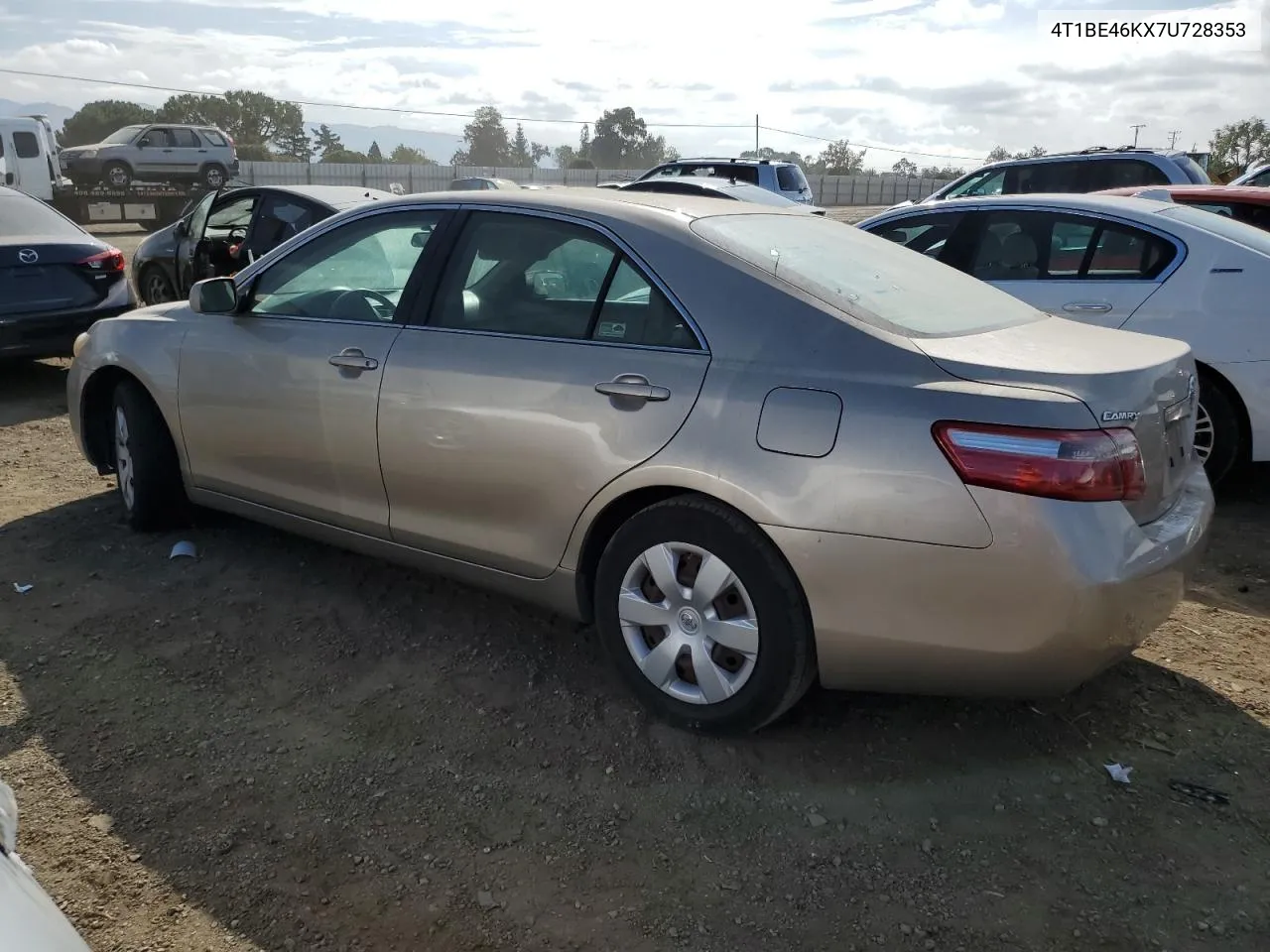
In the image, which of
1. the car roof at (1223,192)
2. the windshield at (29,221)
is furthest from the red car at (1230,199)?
the windshield at (29,221)

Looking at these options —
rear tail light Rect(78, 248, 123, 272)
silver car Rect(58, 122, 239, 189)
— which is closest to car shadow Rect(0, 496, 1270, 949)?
rear tail light Rect(78, 248, 123, 272)

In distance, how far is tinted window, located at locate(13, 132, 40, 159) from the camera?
23.4m

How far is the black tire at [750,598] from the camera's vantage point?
2.88 m

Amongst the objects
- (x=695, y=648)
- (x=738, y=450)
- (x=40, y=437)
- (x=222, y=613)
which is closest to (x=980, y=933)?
(x=695, y=648)

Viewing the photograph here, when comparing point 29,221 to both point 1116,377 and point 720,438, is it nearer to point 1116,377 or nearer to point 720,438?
point 720,438

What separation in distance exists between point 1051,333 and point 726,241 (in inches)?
42.3

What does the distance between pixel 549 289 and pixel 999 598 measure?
173 cm

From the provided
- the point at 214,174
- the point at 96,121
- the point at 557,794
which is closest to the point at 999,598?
the point at 557,794

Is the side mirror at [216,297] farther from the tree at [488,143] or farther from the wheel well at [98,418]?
the tree at [488,143]

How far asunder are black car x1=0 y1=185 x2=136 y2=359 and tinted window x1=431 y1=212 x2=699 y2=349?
5.35 meters

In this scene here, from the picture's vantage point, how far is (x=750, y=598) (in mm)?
2924

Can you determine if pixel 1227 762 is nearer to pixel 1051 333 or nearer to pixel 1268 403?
pixel 1051 333

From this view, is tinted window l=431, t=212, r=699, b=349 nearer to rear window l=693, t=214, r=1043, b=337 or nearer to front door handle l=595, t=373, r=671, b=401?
front door handle l=595, t=373, r=671, b=401

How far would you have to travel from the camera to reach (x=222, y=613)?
4.07 metres
